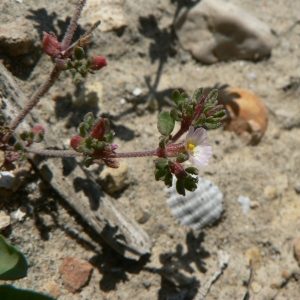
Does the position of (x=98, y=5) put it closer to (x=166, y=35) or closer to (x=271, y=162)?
(x=166, y=35)

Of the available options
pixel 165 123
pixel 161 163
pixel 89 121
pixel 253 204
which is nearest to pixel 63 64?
pixel 89 121

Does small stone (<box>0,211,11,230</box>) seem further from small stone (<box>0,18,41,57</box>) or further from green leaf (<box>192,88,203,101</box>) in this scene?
green leaf (<box>192,88,203,101</box>)

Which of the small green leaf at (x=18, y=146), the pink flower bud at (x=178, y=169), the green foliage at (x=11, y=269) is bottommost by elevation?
the green foliage at (x=11, y=269)

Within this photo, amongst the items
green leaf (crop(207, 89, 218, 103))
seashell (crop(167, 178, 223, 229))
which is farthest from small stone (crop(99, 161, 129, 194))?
green leaf (crop(207, 89, 218, 103))

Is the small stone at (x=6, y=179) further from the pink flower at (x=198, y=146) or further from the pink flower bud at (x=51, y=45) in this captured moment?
the pink flower at (x=198, y=146)

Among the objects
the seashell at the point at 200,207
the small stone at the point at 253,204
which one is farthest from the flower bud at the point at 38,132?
the small stone at the point at 253,204

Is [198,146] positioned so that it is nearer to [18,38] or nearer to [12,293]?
[12,293]
